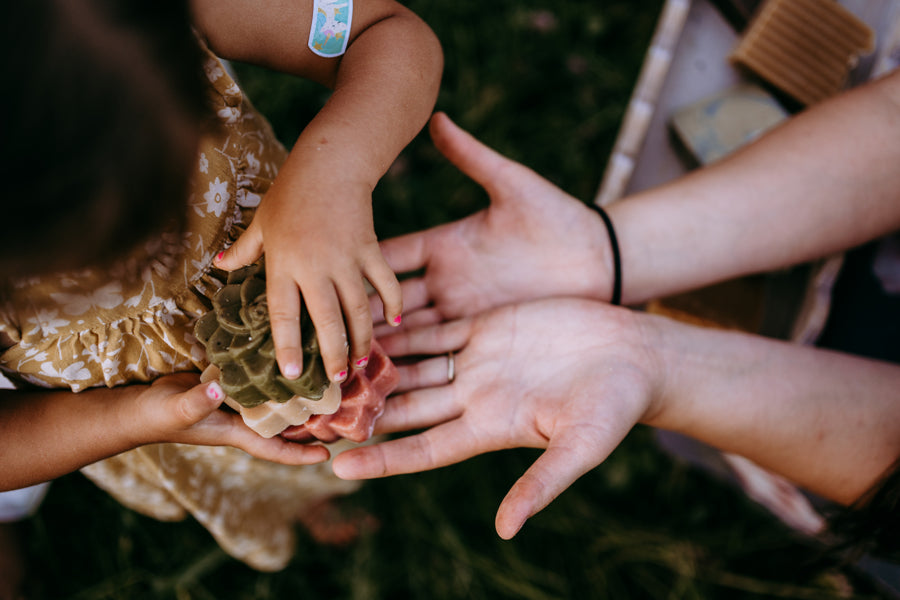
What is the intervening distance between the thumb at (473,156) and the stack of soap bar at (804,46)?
892mm

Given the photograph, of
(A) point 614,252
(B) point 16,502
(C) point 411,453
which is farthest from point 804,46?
(B) point 16,502

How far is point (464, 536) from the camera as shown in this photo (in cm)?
204

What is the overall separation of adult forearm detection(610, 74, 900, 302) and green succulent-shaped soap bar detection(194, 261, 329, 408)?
1002 millimetres

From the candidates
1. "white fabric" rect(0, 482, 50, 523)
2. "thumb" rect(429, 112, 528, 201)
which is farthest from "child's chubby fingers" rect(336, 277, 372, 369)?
"white fabric" rect(0, 482, 50, 523)

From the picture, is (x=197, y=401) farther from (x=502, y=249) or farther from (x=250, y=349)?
(x=502, y=249)

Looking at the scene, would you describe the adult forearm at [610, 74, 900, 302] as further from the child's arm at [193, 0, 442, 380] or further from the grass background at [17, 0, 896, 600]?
the grass background at [17, 0, 896, 600]

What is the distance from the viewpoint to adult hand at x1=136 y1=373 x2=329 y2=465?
95 cm

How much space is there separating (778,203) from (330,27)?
123 centimetres

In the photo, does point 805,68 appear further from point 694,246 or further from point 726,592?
point 726,592

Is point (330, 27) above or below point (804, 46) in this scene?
below

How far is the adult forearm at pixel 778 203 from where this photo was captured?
4.73 feet

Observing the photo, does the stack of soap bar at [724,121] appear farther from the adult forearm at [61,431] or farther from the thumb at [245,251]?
the adult forearm at [61,431]

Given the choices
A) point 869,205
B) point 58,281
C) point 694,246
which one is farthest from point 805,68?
point 58,281

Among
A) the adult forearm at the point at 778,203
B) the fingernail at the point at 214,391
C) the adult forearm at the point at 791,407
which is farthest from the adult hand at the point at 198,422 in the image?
the adult forearm at the point at 778,203
